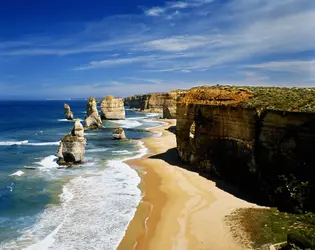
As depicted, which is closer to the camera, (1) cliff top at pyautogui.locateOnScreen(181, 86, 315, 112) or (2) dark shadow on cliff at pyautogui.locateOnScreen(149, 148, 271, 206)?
(1) cliff top at pyautogui.locateOnScreen(181, 86, 315, 112)

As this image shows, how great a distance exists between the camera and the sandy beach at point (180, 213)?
17438 millimetres

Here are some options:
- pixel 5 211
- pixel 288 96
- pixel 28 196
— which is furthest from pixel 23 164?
pixel 288 96

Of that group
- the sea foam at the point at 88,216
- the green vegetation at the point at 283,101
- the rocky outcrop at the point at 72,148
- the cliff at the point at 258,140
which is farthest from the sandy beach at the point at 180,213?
the rocky outcrop at the point at 72,148

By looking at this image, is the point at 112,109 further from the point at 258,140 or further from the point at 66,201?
the point at 258,140

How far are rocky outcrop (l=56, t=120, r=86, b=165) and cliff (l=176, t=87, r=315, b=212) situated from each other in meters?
10.9

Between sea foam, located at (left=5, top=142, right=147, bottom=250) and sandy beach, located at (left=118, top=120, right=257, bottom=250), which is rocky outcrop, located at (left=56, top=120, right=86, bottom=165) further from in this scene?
sandy beach, located at (left=118, top=120, right=257, bottom=250)

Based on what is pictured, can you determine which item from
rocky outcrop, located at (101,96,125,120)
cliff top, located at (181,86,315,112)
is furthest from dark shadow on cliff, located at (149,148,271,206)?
rocky outcrop, located at (101,96,125,120)

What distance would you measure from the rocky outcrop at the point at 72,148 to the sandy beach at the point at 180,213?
25.3 ft

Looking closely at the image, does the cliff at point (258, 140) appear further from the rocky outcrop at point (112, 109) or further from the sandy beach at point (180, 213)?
the rocky outcrop at point (112, 109)

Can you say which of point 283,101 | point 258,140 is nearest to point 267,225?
point 258,140

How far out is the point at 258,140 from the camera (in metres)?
24.2

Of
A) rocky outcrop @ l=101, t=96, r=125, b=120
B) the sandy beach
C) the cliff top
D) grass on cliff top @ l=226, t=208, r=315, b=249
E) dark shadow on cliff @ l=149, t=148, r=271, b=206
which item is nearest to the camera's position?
grass on cliff top @ l=226, t=208, r=315, b=249

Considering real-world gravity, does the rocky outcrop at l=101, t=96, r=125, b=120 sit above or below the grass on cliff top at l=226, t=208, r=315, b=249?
above

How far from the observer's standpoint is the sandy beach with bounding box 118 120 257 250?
1744 centimetres
